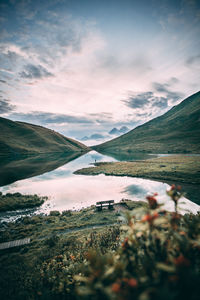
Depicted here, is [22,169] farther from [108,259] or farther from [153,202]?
[153,202]

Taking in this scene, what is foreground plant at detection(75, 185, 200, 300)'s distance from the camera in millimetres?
2193

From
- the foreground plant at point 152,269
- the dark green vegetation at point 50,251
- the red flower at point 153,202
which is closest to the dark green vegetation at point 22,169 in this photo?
the dark green vegetation at point 50,251

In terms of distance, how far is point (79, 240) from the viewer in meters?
13.6

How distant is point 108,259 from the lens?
2.87m

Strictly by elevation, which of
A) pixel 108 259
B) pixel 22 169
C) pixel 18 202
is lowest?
pixel 18 202

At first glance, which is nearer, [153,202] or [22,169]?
[153,202]

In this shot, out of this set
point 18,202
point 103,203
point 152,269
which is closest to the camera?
point 152,269

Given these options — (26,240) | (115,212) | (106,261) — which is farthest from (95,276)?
(115,212)

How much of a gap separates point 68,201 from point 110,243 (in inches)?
781

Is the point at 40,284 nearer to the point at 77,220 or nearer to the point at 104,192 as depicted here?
the point at 77,220

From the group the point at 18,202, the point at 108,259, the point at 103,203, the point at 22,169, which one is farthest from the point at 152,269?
the point at 22,169

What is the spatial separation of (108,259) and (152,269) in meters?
0.85

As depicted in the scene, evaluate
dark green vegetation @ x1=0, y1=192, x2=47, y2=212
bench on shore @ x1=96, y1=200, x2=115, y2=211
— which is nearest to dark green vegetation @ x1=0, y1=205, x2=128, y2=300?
bench on shore @ x1=96, y1=200, x2=115, y2=211

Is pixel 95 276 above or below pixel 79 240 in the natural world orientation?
above
